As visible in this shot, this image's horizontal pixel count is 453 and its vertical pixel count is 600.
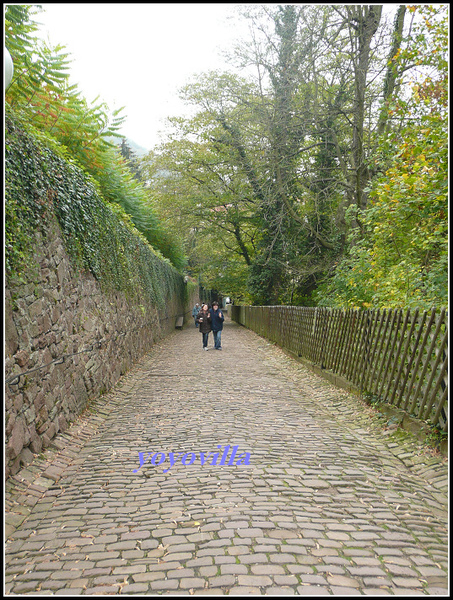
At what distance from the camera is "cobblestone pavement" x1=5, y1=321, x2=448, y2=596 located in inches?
107

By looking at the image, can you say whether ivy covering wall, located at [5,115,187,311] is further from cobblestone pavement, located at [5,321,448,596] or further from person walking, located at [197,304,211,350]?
person walking, located at [197,304,211,350]

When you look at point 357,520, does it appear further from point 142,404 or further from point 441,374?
point 142,404

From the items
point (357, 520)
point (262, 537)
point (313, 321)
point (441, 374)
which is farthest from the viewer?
point (313, 321)

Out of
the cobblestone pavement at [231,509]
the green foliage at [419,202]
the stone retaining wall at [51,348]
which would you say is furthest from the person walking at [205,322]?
the cobblestone pavement at [231,509]

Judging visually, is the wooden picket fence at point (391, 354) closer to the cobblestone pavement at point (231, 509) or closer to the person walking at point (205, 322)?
the cobblestone pavement at point (231, 509)

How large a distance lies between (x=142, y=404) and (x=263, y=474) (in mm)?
3697

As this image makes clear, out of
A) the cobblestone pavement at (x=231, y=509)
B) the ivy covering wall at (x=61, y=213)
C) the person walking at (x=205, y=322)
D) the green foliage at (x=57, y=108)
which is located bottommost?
the cobblestone pavement at (x=231, y=509)

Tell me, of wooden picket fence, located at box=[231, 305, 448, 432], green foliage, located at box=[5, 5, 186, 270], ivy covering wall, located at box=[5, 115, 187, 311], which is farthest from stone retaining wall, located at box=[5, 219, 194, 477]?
wooden picket fence, located at box=[231, 305, 448, 432]

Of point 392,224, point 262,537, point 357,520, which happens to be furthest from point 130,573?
point 392,224

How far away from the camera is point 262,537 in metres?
3.13

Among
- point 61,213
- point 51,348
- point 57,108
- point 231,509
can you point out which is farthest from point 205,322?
point 231,509

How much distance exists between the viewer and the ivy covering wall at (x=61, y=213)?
14.9 ft

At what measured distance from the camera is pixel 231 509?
3605 mm

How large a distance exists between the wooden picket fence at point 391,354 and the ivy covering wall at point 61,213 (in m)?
4.61
